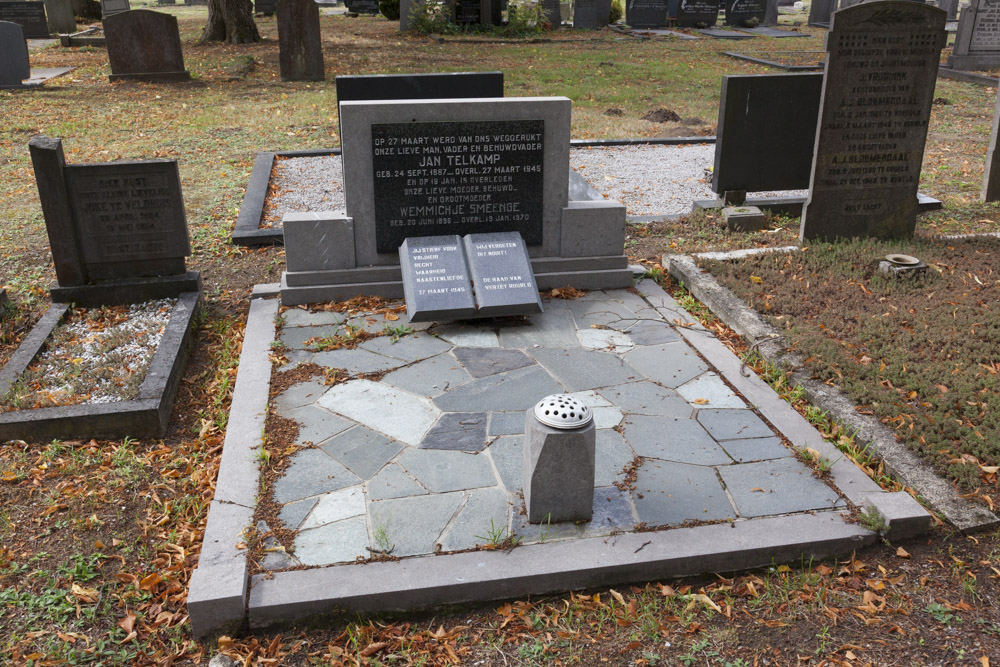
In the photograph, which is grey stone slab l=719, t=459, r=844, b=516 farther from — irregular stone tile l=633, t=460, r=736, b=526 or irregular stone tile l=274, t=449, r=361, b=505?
irregular stone tile l=274, t=449, r=361, b=505

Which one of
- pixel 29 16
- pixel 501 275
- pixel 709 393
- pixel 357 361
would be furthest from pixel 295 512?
pixel 29 16

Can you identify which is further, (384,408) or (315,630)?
(384,408)

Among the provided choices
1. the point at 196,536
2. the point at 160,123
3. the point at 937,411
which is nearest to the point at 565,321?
the point at 937,411

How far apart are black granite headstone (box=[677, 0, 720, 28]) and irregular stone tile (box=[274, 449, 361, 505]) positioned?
90.2 ft

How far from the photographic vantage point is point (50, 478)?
4.27 m

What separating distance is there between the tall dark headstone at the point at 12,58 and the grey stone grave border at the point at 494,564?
15525 millimetres

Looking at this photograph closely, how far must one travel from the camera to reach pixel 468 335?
5.69m

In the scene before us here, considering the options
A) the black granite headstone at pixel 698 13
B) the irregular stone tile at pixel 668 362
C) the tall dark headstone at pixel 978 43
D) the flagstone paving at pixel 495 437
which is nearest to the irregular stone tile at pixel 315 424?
the flagstone paving at pixel 495 437

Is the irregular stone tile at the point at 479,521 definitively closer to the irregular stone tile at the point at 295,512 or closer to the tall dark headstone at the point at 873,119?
the irregular stone tile at the point at 295,512

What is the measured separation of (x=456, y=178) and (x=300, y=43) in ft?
39.4

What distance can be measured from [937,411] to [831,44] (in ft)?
11.6

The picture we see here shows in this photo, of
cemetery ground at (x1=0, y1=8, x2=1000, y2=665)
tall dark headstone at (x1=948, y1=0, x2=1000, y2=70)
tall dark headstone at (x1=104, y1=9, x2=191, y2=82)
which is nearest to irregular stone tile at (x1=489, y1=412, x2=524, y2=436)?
cemetery ground at (x1=0, y1=8, x2=1000, y2=665)

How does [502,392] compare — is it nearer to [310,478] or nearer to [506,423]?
[506,423]

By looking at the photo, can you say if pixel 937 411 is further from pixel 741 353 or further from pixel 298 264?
pixel 298 264
